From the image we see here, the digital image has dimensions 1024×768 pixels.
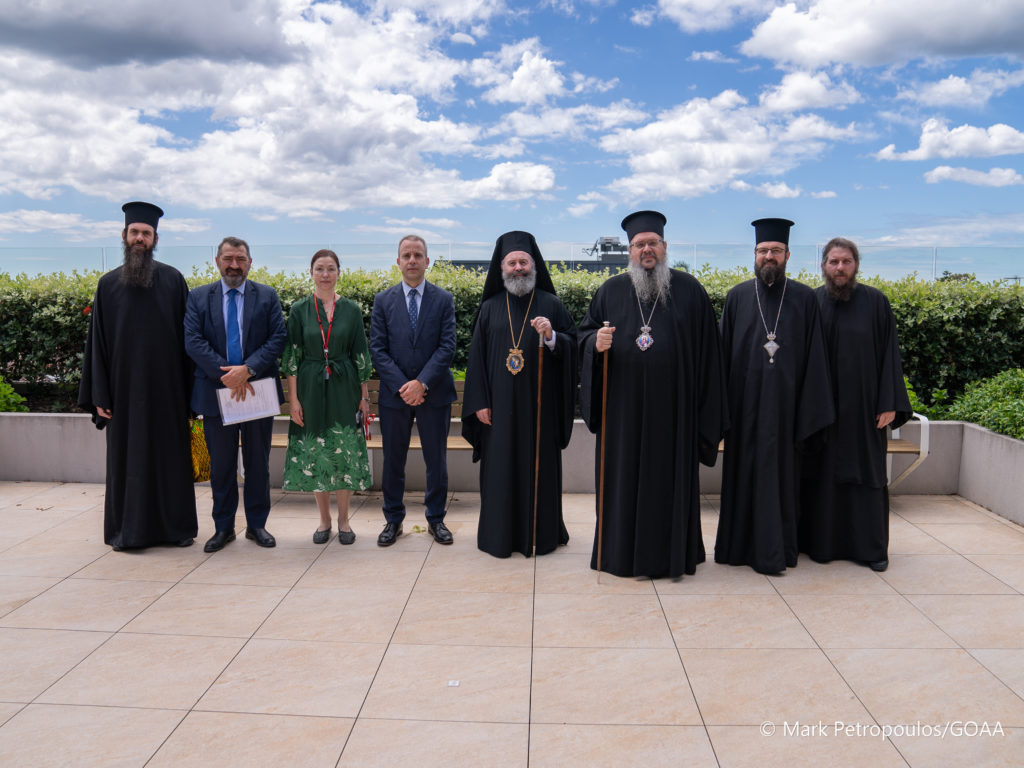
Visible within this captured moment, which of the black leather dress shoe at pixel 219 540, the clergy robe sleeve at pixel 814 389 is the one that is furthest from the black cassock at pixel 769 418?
the black leather dress shoe at pixel 219 540

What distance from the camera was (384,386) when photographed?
5.39 metres

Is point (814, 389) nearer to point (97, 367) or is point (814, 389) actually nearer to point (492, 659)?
point (492, 659)

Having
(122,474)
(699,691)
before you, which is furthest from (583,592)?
(122,474)

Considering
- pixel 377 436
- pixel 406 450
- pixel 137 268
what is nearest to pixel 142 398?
pixel 137 268

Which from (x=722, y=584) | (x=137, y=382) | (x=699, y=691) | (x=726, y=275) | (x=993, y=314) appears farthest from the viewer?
(x=726, y=275)

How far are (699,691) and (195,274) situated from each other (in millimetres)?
7615

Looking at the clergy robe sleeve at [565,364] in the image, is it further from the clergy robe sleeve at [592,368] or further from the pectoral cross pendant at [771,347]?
the pectoral cross pendant at [771,347]

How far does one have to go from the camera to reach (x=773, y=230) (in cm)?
494

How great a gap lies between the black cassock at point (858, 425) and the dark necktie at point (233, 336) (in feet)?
13.0

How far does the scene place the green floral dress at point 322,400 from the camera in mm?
5273

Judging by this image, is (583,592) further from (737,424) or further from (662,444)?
(737,424)

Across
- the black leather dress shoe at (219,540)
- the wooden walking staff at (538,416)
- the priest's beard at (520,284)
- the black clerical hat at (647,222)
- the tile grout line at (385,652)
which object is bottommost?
the tile grout line at (385,652)

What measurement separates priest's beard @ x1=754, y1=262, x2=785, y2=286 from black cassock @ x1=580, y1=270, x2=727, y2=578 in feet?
1.51

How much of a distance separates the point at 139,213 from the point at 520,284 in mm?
2697
